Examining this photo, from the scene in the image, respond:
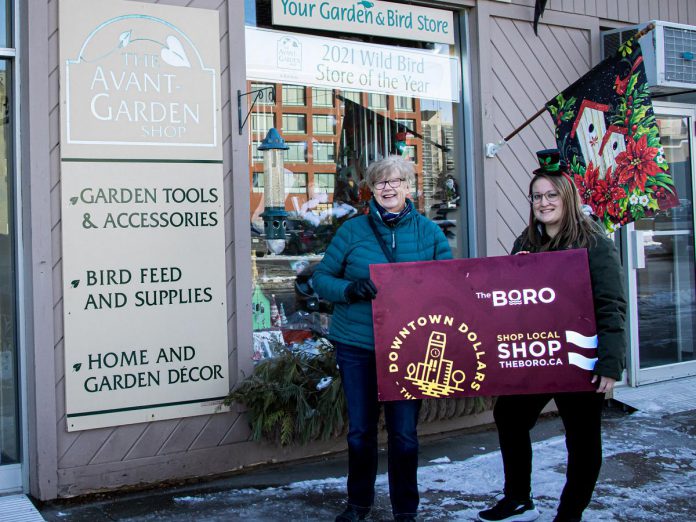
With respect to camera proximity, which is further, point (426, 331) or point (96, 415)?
point (96, 415)

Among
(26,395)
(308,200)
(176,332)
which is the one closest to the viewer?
(26,395)

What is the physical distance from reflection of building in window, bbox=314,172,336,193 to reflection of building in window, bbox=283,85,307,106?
496mm

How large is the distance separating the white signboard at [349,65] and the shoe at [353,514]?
2.64 meters

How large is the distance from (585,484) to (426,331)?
0.95 m

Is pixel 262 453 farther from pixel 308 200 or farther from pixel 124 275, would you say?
pixel 308 200

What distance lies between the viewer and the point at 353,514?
12.0 ft

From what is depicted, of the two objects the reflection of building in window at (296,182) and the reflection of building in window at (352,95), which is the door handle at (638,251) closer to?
the reflection of building in window at (352,95)

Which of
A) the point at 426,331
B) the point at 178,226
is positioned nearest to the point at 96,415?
the point at 178,226

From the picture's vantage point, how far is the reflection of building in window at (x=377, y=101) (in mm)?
5406

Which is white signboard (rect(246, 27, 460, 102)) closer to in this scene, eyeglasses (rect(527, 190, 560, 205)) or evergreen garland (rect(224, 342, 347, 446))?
evergreen garland (rect(224, 342, 347, 446))

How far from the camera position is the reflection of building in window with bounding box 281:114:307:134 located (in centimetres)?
514

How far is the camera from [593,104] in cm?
496

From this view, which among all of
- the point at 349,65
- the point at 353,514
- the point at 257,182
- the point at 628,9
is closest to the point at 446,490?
the point at 353,514

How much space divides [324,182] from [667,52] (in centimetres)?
290
